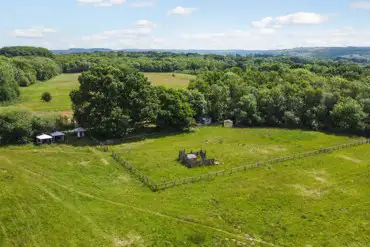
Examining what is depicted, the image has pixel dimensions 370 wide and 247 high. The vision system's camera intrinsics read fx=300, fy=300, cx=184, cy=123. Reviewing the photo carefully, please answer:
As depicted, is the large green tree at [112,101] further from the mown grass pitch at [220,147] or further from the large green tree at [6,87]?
the large green tree at [6,87]

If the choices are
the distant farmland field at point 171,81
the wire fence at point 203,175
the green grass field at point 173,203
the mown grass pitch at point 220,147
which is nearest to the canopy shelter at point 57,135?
the green grass field at point 173,203

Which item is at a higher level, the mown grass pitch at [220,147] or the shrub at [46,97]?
the shrub at [46,97]

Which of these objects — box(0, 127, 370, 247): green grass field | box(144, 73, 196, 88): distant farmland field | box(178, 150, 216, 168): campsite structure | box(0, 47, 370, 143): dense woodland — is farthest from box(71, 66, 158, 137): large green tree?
box(144, 73, 196, 88): distant farmland field

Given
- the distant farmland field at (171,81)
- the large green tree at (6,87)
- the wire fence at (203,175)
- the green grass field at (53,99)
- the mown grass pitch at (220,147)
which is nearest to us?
the wire fence at (203,175)

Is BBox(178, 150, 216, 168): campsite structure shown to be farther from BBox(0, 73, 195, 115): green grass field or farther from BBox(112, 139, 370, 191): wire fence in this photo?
BBox(0, 73, 195, 115): green grass field

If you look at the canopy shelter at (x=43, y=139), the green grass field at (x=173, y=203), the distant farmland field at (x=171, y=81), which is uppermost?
the distant farmland field at (x=171, y=81)

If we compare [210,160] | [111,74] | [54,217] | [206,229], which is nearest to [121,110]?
[111,74]

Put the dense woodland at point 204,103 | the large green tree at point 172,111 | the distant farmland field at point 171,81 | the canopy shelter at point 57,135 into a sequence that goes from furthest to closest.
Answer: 1. the distant farmland field at point 171,81
2. the large green tree at point 172,111
3. the dense woodland at point 204,103
4. the canopy shelter at point 57,135
